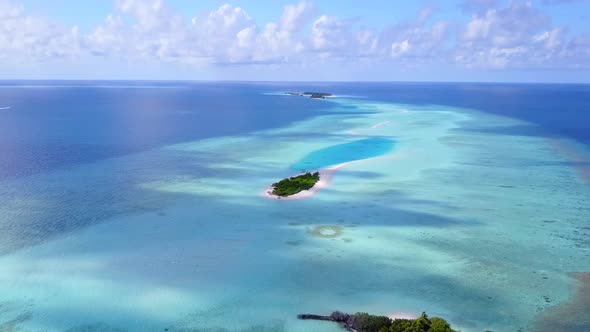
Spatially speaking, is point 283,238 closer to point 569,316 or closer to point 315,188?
point 315,188

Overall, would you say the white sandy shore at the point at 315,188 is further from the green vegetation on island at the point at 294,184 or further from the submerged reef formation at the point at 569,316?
the submerged reef formation at the point at 569,316

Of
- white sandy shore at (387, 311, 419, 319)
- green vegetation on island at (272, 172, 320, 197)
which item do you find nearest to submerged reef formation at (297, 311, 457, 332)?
white sandy shore at (387, 311, 419, 319)

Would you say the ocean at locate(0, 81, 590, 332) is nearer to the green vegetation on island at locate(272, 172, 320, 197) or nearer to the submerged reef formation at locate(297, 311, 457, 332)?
the submerged reef formation at locate(297, 311, 457, 332)

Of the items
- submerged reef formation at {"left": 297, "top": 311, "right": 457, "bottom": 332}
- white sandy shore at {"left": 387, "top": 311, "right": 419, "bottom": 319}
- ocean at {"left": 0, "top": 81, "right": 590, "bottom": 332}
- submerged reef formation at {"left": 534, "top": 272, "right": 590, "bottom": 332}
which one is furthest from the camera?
ocean at {"left": 0, "top": 81, "right": 590, "bottom": 332}

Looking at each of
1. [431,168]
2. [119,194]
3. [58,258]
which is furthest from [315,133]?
[58,258]

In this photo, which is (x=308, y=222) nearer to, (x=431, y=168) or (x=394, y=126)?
(x=431, y=168)

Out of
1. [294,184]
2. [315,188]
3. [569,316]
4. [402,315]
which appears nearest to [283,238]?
[402,315]
